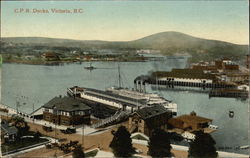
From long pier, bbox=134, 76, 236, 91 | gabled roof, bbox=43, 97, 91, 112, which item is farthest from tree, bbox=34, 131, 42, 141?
long pier, bbox=134, 76, 236, 91

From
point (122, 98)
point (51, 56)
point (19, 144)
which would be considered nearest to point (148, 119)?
point (122, 98)

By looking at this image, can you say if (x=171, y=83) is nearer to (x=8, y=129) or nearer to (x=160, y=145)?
(x=160, y=145)

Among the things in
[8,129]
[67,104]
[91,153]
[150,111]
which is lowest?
[91,153]

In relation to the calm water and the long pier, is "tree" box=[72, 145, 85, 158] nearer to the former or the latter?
the calm water

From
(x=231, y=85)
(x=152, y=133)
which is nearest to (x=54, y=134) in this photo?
(x=152, y=133)

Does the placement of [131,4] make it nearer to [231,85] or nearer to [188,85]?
[188,85]

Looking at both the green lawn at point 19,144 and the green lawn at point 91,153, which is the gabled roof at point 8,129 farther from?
the green lawn at point 91,153

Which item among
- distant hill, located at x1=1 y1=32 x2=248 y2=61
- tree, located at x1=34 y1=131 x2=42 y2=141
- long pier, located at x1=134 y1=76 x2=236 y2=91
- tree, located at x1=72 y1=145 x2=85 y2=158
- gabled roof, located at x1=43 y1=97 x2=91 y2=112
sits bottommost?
tree, located at x1=72 y1=145 x2=85 y2=158
